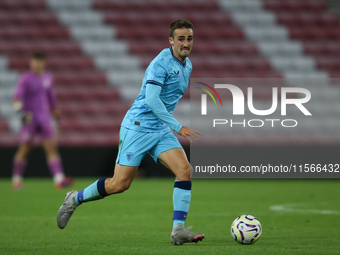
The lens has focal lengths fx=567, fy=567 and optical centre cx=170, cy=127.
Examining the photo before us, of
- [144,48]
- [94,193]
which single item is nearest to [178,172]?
[94,193]

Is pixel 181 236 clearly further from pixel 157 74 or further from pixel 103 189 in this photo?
pixel 157 74

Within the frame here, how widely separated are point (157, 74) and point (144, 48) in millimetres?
11950

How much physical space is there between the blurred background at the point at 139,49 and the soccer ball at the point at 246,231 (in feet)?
29.0

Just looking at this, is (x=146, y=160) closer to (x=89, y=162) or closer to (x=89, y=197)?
(x=89, y=162)

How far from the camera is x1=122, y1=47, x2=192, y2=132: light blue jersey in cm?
457

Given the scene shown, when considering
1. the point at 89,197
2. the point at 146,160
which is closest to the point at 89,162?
the point at 146,160

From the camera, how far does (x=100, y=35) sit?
16625 mm

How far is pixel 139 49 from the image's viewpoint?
1636 centimetres

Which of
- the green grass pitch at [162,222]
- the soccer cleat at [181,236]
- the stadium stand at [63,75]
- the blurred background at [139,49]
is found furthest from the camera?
the blurred background at [139,49]

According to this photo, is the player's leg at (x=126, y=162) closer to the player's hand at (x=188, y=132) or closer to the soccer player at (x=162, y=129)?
the soccer player at (x=162, y=129)

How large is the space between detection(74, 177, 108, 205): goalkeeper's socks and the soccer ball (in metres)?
1.18

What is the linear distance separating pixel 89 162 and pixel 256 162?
383 cm

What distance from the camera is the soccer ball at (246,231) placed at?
4539mm

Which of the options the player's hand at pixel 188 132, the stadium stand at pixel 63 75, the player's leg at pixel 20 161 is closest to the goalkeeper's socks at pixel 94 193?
the player's hand at pixel 188 132
